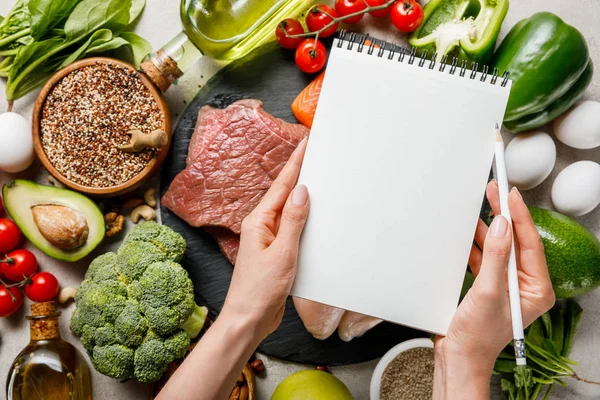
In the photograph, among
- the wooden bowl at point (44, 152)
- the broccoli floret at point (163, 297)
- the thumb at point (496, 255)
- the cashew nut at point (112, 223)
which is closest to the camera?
the thumb at point (496, 255)

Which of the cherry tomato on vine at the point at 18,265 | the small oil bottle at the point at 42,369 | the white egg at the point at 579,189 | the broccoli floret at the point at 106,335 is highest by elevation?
the white egg at the point at 579,189

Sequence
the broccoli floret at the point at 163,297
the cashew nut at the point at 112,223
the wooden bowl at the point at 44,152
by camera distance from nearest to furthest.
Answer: the broccoli floret at the point at 163,297 → the wooden bowl at the point at 44,152 → the cashew nut at the point at 112,223

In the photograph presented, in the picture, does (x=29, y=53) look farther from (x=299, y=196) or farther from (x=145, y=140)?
(x=299, y=196)

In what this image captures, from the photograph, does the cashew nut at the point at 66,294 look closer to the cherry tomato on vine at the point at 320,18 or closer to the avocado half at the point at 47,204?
the avocado half at the point at 47,204

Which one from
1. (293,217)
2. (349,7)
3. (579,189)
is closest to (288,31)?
(349,7)

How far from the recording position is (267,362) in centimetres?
185

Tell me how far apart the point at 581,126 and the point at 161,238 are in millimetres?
1412

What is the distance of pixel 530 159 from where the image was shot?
1.73m

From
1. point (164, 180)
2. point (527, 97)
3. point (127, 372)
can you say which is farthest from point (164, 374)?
point (527, 97)

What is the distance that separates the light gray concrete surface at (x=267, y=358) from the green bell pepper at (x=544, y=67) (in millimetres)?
154

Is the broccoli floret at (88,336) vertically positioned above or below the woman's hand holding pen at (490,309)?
below

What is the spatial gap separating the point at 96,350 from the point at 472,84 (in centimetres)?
135

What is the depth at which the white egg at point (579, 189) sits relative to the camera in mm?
1731

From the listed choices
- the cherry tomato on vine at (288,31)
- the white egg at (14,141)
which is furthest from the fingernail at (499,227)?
the white egg at (14,141)
